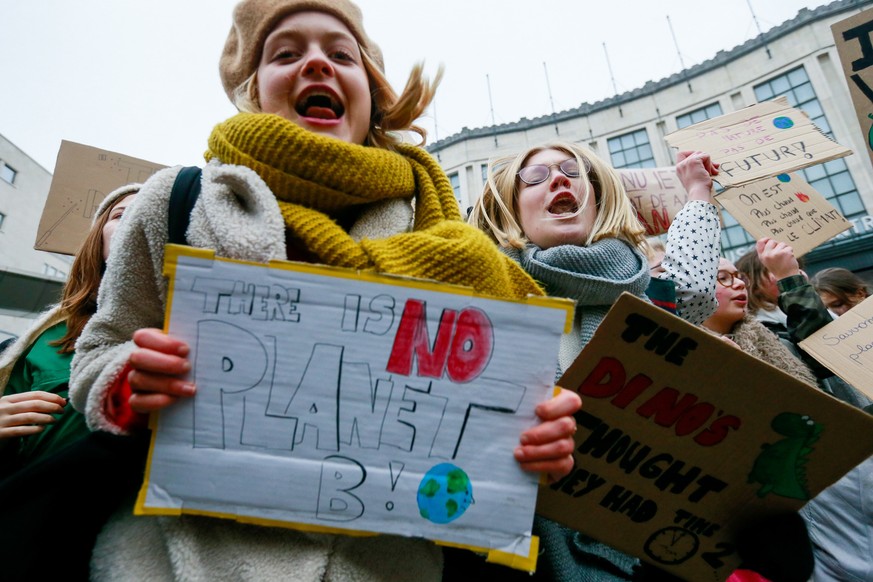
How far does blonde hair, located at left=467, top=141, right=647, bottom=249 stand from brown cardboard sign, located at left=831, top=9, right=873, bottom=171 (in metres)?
1.62

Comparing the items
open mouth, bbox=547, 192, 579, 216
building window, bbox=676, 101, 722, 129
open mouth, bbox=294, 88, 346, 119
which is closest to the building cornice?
building window, bbox=676, 101, 722, 129

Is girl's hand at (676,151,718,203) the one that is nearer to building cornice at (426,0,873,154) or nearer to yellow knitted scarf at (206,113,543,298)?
yellow knitted scarf at (206,113,543,298)

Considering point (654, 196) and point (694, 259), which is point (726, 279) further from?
point (694, 259)

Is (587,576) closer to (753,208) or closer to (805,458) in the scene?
(805,458)

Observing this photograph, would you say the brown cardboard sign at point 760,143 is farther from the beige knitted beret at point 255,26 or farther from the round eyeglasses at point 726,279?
the beige knitted beret at point 255,26

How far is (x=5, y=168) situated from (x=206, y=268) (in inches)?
1097

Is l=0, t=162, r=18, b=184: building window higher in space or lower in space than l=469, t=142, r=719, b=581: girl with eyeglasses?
higher

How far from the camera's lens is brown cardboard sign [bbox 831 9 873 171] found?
254 centimetres

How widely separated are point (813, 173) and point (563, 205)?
627 inches

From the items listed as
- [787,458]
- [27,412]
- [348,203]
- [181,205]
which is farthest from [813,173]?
[27,412]

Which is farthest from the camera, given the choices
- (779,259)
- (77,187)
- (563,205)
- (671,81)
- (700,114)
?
(671,81)

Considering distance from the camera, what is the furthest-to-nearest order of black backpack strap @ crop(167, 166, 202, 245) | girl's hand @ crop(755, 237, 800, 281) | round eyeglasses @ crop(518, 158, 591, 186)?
1. girl's hand @ crop(755, 237, 800, 281)
2. round eyeglasses @ crop(518, 158, 591, 186)
3. black backpack strap @ crop(167, 166, 202, 245)

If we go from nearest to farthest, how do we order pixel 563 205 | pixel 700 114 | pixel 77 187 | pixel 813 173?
pixel 563 205
pixel 77 187
pixel 813 173
pixel 700 114

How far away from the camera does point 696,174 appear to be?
2131 mm
